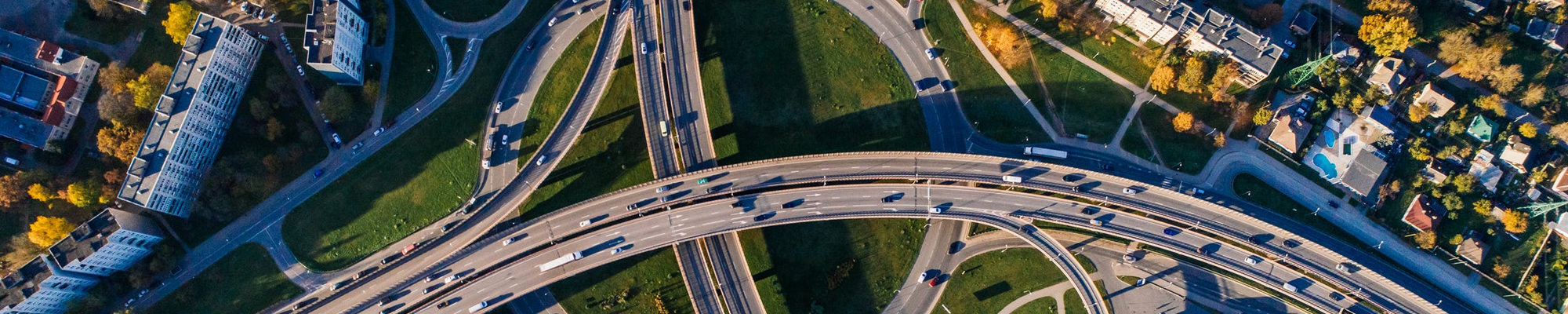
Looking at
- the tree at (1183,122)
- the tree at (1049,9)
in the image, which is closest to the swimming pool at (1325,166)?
the tree at (1183,122)

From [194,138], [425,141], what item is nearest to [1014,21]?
[425,141]

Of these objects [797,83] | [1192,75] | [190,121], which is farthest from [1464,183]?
[190,121]

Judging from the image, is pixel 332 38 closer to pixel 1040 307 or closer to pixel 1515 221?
pixel 1040 307

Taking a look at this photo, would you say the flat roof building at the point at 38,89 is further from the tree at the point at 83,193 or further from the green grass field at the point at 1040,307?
the green grass field at the point at 1040,307

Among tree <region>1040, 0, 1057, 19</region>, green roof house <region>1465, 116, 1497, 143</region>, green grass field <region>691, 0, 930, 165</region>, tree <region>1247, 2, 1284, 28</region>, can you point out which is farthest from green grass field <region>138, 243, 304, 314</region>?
green roof house <region>1465, 116, 1497, 143</region>

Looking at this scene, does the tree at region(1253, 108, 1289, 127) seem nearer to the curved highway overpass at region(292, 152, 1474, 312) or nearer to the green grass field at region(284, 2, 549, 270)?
the curved highway overpass at region(292, 152, 1474, 312)
